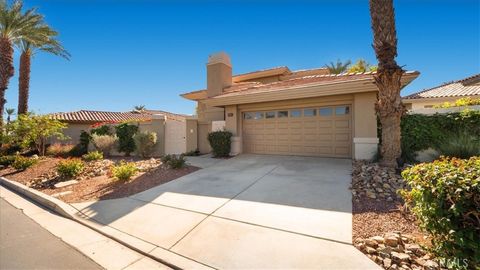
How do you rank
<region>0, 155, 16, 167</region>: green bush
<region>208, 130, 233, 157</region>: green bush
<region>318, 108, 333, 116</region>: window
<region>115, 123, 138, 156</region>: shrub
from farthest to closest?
<region>115, 123, 138, 156</region>: shrub
<region>0, 155, 16, 167</region>: green bush
<region>208, 130, 233, 157</region>: green bush
<region>318, 108, 333, 116</region>: window

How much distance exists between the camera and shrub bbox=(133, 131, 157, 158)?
12.9 metres

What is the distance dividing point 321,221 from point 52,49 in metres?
23.6

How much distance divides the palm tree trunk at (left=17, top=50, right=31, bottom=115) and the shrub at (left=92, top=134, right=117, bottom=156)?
885 cm

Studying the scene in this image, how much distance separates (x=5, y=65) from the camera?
53.6ft

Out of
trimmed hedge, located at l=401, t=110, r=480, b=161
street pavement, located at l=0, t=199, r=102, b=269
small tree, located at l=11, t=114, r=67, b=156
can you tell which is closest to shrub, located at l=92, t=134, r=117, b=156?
small tree, located at l=11, t=114, r=67, b=156

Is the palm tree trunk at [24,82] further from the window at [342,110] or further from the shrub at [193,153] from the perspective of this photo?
the window at [342,110]

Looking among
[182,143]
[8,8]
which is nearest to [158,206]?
[182,143]

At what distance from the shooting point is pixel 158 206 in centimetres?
550

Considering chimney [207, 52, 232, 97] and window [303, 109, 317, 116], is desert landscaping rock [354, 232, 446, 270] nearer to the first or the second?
window [303, 109, 317, 116]

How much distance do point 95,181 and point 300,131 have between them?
340 inches

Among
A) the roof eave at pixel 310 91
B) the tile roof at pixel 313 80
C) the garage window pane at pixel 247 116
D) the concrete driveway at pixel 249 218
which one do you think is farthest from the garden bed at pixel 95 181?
the tile roof at pixel 313 80

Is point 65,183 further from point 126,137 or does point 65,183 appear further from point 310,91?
→ point 310,91

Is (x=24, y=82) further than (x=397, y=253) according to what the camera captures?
Yes

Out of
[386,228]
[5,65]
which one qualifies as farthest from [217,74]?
[5,65]
